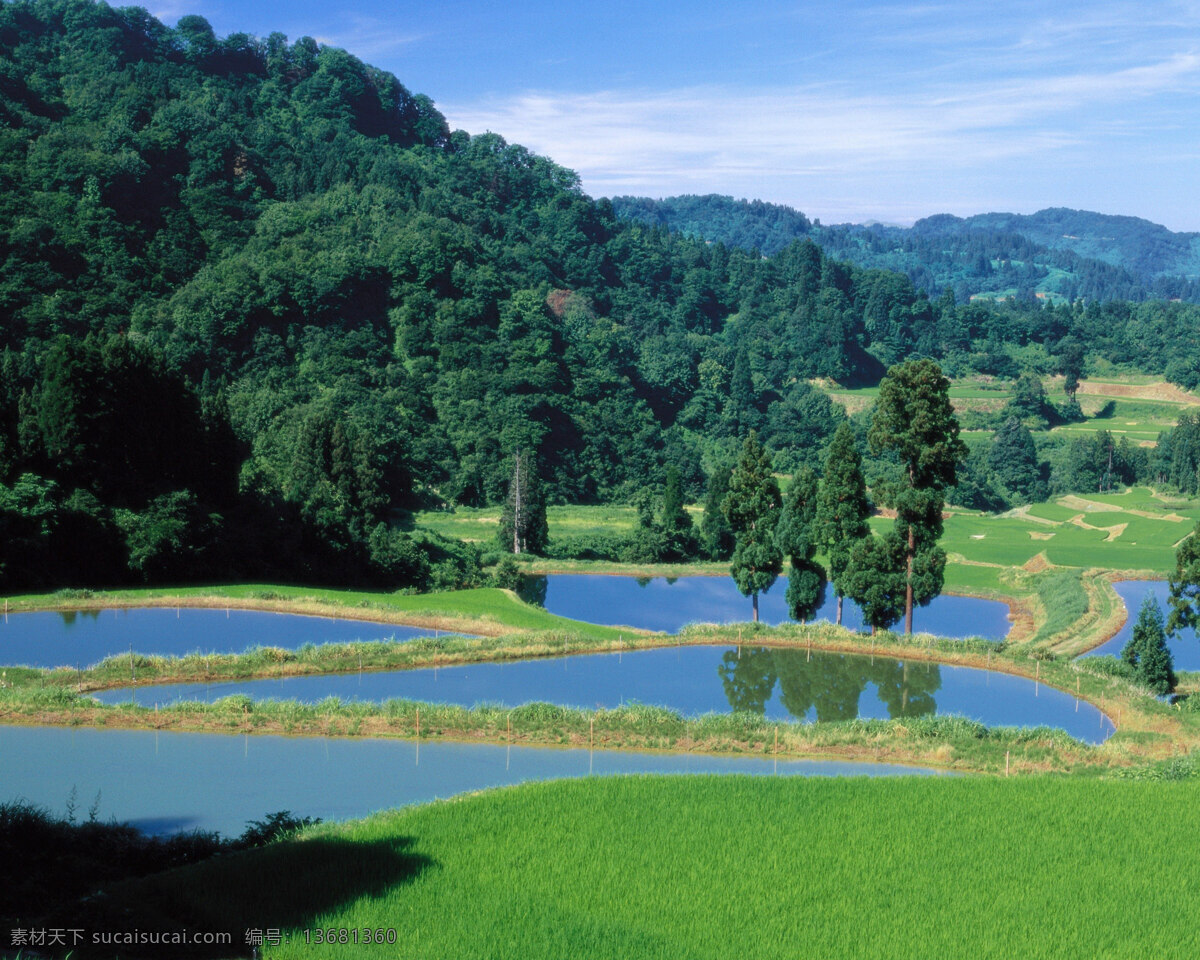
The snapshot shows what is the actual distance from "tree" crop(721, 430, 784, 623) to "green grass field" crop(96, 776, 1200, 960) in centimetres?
1739

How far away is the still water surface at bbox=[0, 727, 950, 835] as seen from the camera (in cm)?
1656

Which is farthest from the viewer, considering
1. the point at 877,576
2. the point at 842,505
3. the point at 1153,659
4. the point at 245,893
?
the point at 842,505

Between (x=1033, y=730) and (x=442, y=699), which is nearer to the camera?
(x=1033, y=730)

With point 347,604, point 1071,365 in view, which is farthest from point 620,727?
point 1071,365

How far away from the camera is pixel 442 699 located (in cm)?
2308

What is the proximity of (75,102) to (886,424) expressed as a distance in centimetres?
7482

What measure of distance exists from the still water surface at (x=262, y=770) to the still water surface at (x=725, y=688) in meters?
2.51

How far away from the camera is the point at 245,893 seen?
1221 cm

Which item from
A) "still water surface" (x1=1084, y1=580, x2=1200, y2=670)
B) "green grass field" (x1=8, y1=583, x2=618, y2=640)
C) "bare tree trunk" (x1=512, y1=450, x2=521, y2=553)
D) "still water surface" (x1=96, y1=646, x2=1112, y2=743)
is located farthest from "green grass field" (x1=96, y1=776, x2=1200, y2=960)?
"bare tree trunk" (x1=512, y1=450, x2=521, y2=553)

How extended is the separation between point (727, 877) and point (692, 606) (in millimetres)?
26764

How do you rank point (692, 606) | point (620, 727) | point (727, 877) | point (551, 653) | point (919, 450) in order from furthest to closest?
1. point (692, 606)
2. point (919, 450)
3. point (551, 653)
4. point (620, 727)
5. point (727, 877)

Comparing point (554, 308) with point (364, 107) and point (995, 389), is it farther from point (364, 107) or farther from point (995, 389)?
point (995, 389)

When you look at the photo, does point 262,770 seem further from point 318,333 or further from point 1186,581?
point 318,333

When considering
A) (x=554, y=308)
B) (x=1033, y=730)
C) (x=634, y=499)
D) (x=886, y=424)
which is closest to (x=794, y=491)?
(x=886, y=424)
